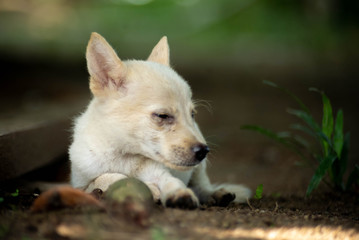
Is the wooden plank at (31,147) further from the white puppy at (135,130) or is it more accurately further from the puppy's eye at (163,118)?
the puppy's eye at (163,118)

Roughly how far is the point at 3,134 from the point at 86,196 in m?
1.40

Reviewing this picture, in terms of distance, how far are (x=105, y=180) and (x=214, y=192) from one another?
3.38ft

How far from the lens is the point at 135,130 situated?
3.28 meters

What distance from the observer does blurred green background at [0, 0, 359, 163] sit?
29.7 ft

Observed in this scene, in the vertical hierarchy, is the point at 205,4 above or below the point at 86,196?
above

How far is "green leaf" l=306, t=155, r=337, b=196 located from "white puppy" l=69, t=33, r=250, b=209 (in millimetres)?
773

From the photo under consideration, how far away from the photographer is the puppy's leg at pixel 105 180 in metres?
3.19

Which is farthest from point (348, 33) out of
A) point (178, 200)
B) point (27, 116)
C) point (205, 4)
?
point (178, 200)

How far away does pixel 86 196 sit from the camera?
9.00 ft

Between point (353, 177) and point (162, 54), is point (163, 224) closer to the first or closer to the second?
point (162, 54)

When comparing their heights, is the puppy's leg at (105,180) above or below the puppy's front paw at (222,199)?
above

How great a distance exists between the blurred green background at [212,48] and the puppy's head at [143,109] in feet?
5.75

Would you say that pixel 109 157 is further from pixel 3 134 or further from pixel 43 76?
pixel 43 76

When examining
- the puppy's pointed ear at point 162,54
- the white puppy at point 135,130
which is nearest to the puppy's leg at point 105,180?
the white puppy at point 135,130
